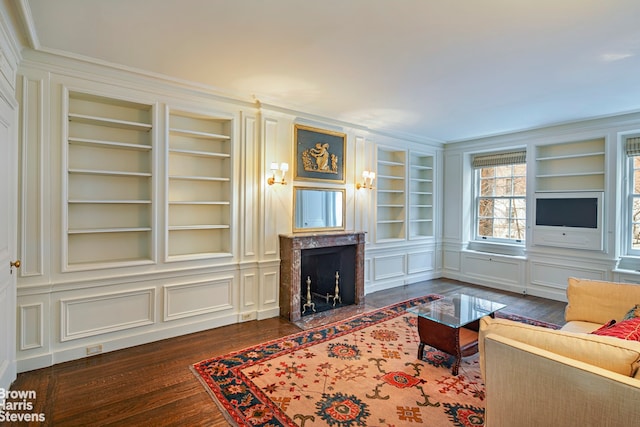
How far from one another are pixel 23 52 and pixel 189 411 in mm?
3054

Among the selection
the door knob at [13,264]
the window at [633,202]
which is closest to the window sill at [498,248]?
the window at [633,202]

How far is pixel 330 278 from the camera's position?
4809 millimetres

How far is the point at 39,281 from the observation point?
277 centimetres

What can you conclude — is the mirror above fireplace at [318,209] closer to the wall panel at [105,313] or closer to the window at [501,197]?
the wall panel at [105,313]

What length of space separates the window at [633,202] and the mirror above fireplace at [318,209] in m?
3.88

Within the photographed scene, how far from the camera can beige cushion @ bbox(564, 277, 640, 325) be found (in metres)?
2.70

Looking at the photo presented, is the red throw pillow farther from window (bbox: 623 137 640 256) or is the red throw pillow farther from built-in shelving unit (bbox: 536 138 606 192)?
built-in shelving unit (bbox: 536 138 606 192)

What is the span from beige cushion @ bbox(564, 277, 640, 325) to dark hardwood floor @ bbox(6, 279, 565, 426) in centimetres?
268

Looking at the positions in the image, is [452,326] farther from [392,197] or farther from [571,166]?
[571,166]

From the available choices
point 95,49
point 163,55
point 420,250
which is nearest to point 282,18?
point 163,55

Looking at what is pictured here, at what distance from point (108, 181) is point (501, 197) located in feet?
19.4

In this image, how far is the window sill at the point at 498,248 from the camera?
5.55 metres

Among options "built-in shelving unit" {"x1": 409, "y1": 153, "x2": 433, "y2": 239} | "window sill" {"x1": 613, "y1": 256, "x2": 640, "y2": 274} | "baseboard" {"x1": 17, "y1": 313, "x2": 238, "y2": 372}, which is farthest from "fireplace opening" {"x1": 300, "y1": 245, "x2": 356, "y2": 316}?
"window sill" {"x1": 613, "y1": 256, "x2": 640, "y2": 274}

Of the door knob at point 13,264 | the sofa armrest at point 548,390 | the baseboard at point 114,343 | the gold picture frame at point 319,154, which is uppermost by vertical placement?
the gold picture frame at point 319,154
